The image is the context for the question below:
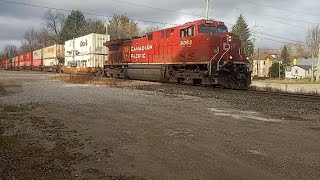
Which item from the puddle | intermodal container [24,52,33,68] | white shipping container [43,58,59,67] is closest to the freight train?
the puddle

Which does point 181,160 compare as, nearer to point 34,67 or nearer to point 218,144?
point 218,144

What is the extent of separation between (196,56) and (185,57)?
124cm

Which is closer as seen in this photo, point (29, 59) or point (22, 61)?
point (29, 59)

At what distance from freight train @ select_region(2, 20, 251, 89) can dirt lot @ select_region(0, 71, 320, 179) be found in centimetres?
683

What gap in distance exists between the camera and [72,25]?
110812 mm

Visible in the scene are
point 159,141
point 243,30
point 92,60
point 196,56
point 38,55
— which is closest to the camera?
point 159,141

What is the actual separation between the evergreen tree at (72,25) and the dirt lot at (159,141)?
319ft

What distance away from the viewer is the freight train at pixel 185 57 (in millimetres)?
19578

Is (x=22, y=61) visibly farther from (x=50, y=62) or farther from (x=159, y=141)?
(x=159, y=141)

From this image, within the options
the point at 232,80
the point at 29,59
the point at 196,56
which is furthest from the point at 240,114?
the point at 29,59

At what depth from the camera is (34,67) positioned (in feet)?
226

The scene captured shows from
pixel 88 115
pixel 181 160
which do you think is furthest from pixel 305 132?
pixel 88 115

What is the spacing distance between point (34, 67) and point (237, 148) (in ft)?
220

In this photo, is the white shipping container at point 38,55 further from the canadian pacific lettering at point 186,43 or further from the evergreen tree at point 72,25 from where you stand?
the canadian pacific lettering at point 186,43
